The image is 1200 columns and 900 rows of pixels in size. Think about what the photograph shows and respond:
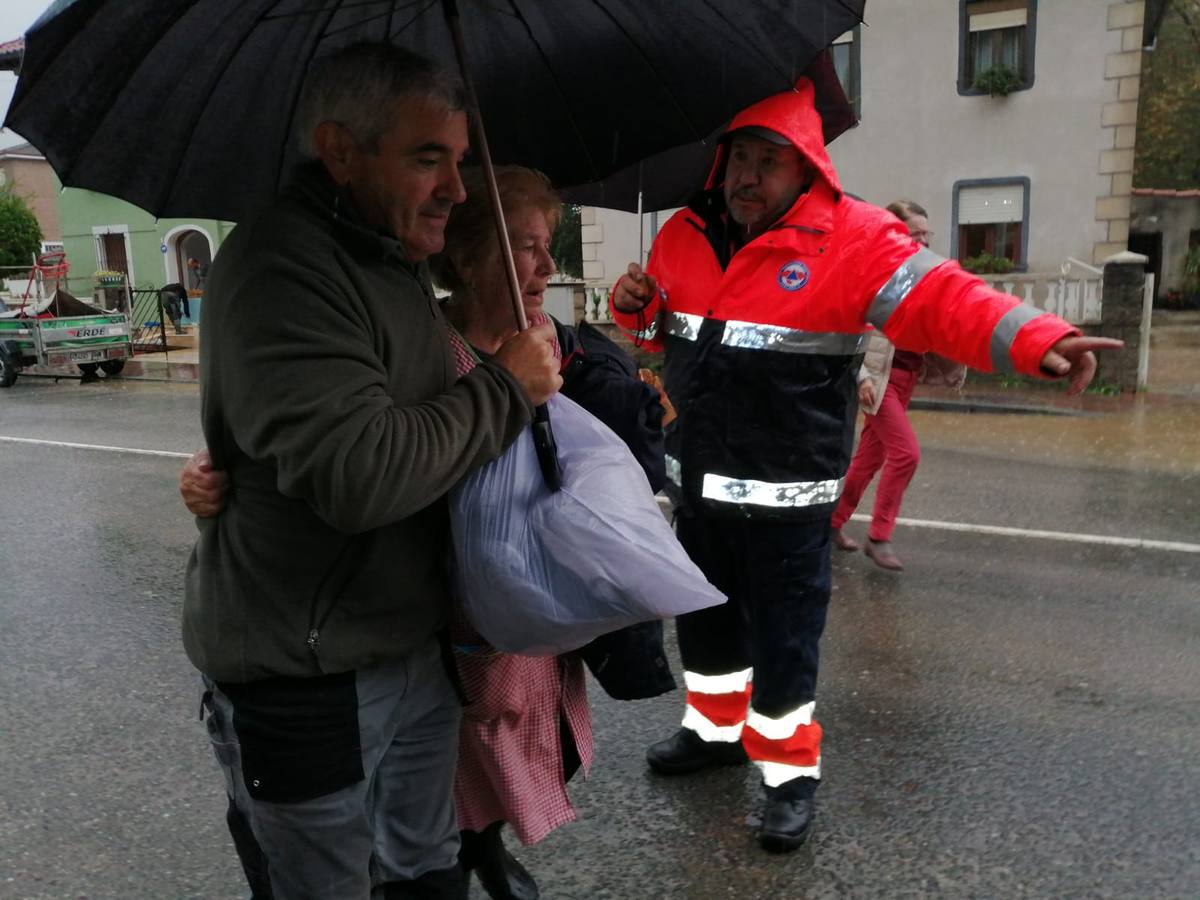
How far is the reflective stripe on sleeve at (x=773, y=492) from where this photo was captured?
278cm

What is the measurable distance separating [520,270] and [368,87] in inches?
22.7

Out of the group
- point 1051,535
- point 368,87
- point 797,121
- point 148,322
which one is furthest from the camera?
point 148,322

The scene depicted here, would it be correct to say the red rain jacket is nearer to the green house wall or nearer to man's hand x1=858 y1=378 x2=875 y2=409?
man's hand x1=858 y1=378 x2=875 y2=409

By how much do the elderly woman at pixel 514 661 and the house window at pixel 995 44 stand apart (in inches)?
602

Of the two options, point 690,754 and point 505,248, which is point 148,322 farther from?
point 505,248

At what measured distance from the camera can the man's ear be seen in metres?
1.67

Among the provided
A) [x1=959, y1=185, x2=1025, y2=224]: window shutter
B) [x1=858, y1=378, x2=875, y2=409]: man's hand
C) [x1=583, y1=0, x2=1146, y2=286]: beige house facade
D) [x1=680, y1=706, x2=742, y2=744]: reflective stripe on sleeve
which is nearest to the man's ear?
[x1=680, y1=706, x2=742, y2=744]: reflective stripe on sleeve

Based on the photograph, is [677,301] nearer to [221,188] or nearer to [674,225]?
[674,225]

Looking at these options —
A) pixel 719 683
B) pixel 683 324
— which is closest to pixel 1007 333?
pixel 683 324

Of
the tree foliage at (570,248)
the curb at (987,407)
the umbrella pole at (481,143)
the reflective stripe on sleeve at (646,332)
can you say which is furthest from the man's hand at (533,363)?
the tree foliage at (570,248)

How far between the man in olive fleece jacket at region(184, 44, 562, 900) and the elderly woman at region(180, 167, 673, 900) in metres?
0.24

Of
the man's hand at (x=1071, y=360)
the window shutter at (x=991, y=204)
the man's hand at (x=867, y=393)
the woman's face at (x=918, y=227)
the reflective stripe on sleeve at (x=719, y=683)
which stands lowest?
the reflective stripe on sleeve at (x=719, y=683)

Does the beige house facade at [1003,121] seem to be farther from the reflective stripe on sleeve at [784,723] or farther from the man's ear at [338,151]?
the man's ear at [338,151]

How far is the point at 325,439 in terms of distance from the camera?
1.48m
